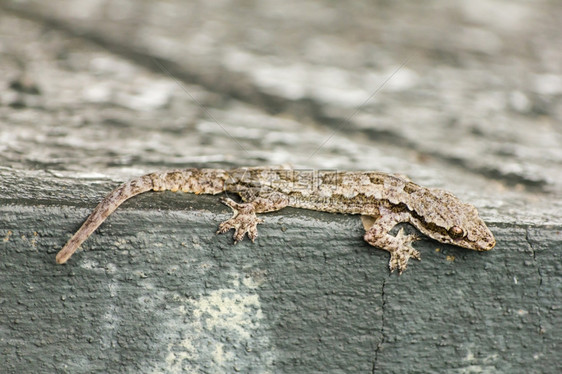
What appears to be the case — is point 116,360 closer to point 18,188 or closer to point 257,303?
point 257,303

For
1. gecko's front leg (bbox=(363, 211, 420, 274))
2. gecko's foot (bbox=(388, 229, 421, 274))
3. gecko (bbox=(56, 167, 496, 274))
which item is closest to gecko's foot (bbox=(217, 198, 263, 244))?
gecko (bbox=(56, 167, 496, 274))

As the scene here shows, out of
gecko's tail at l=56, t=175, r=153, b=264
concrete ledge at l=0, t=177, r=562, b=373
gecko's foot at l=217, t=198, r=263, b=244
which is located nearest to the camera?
gecko's tail at l=56, t=175, r=153, b=264

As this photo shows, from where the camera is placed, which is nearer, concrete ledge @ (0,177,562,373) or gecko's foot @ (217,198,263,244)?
concrete ledge @ (0,177,562,373)

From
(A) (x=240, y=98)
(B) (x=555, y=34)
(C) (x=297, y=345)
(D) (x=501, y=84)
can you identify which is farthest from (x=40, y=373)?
(B) (x=555, y=34)

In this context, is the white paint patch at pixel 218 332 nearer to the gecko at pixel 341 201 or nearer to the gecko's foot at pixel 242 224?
the gecko's foot at pixel 242 224

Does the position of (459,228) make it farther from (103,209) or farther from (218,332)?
(103,209)

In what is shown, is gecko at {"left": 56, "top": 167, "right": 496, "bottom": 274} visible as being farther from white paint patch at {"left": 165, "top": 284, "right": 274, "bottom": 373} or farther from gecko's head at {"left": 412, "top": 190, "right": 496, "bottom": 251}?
white paint patch at {"left": 165, "top": 284, "right": 274, "bottom": 373}
